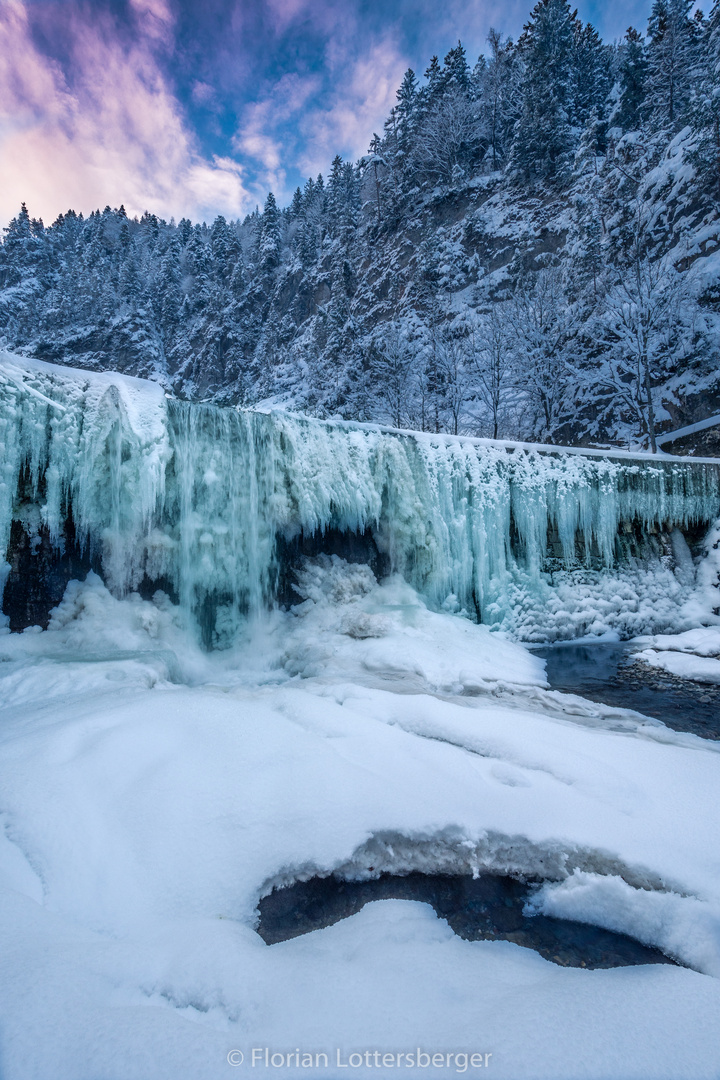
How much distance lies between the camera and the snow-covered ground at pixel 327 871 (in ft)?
3.21

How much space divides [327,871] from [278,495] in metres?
4.96

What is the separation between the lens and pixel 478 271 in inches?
992

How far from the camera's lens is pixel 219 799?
6.30 ft

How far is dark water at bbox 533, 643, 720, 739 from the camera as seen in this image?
4262 mm

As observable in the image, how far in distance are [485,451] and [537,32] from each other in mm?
38444

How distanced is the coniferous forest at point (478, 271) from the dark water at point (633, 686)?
267 inches

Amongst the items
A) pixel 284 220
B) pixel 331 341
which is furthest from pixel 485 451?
pixel 284 220

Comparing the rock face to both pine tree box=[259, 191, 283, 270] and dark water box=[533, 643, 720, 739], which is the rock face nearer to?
dark water box=[533, 643, 720, 739]

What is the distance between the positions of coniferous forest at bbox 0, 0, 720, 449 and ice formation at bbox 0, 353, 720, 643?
1.89 metres

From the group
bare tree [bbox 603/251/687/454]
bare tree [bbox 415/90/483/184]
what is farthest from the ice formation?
bare tree [bbox 415/90/483/184]

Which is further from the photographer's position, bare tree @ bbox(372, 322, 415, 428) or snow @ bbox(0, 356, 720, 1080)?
bare tree @ bbox(372, 322, 415, 428)

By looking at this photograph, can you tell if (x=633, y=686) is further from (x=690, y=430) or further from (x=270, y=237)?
(x=270, y=237)

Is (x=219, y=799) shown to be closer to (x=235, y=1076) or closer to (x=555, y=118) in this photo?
(x=235, y=1076)

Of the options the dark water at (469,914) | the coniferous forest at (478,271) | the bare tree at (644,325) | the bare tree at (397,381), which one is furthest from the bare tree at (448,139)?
the dark water at (469,914)
